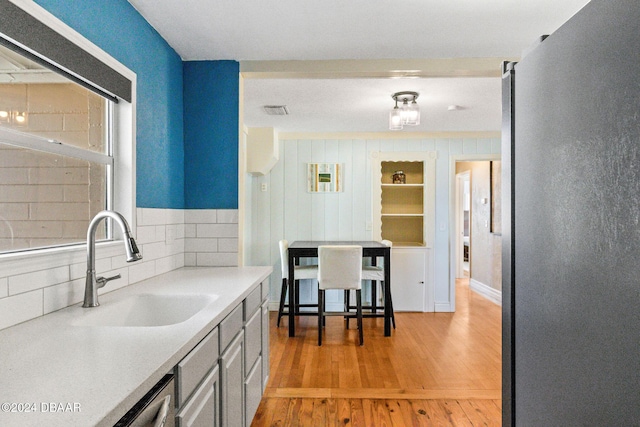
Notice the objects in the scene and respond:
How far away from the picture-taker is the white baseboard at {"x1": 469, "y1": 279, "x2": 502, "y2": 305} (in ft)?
21.0

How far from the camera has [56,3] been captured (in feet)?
5.50

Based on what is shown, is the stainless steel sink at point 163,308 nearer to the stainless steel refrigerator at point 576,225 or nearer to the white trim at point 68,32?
the white trim at point 68,32

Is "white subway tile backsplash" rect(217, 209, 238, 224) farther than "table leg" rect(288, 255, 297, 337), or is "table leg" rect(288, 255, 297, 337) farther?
"table leg" rect(288, 255, 297, 337)

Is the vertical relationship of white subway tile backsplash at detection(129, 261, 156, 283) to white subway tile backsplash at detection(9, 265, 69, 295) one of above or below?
below

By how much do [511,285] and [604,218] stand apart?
1.17 feet

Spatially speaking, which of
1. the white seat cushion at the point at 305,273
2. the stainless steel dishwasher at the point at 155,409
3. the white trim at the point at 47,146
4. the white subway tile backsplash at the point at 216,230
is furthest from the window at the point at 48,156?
the white seat cushion at the point at 305,273

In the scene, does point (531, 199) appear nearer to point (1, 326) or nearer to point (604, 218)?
point (604, 218)

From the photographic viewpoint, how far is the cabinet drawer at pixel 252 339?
7.22 ft

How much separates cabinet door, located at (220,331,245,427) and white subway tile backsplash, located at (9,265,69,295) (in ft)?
2.24

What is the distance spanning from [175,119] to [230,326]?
65.0 inches

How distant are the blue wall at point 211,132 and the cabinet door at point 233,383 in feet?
4.23

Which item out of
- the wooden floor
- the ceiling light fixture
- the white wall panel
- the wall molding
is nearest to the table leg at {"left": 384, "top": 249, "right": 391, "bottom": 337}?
the wooden floor

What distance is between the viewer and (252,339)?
235 centimetres

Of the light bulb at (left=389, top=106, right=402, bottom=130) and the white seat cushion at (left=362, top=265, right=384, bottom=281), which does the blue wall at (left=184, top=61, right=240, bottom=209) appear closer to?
the light bulb at (left=389, top=106, right=402, bottom=130)
